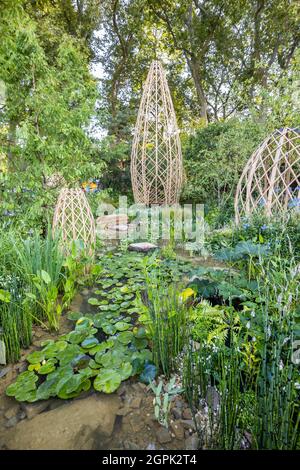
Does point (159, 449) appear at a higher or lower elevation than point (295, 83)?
lower

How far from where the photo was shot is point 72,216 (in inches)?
84.4

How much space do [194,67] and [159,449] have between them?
33.1 ft

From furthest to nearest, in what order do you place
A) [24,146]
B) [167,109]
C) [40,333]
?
[167,109], [24,146], [40,333]

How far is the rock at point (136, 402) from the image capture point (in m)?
0.98

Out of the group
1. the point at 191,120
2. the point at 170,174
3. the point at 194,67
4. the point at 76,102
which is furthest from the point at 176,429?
the point at 191,120

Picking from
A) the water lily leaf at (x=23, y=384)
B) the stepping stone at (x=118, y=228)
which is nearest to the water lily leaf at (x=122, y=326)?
the water lily leaf at (x=23, y=384)

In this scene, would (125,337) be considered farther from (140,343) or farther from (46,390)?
(46,390)

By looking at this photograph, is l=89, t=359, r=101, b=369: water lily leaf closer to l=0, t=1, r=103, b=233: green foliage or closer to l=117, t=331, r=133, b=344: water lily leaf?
l=117, t=331, r=133, b=344: water lily leaf

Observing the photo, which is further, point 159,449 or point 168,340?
point 168,340

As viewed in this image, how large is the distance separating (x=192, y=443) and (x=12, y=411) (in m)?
0.68

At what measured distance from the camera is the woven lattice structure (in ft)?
6.90

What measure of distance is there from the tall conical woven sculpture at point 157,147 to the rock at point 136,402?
3.95 metres

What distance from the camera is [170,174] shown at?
4.54 metres
